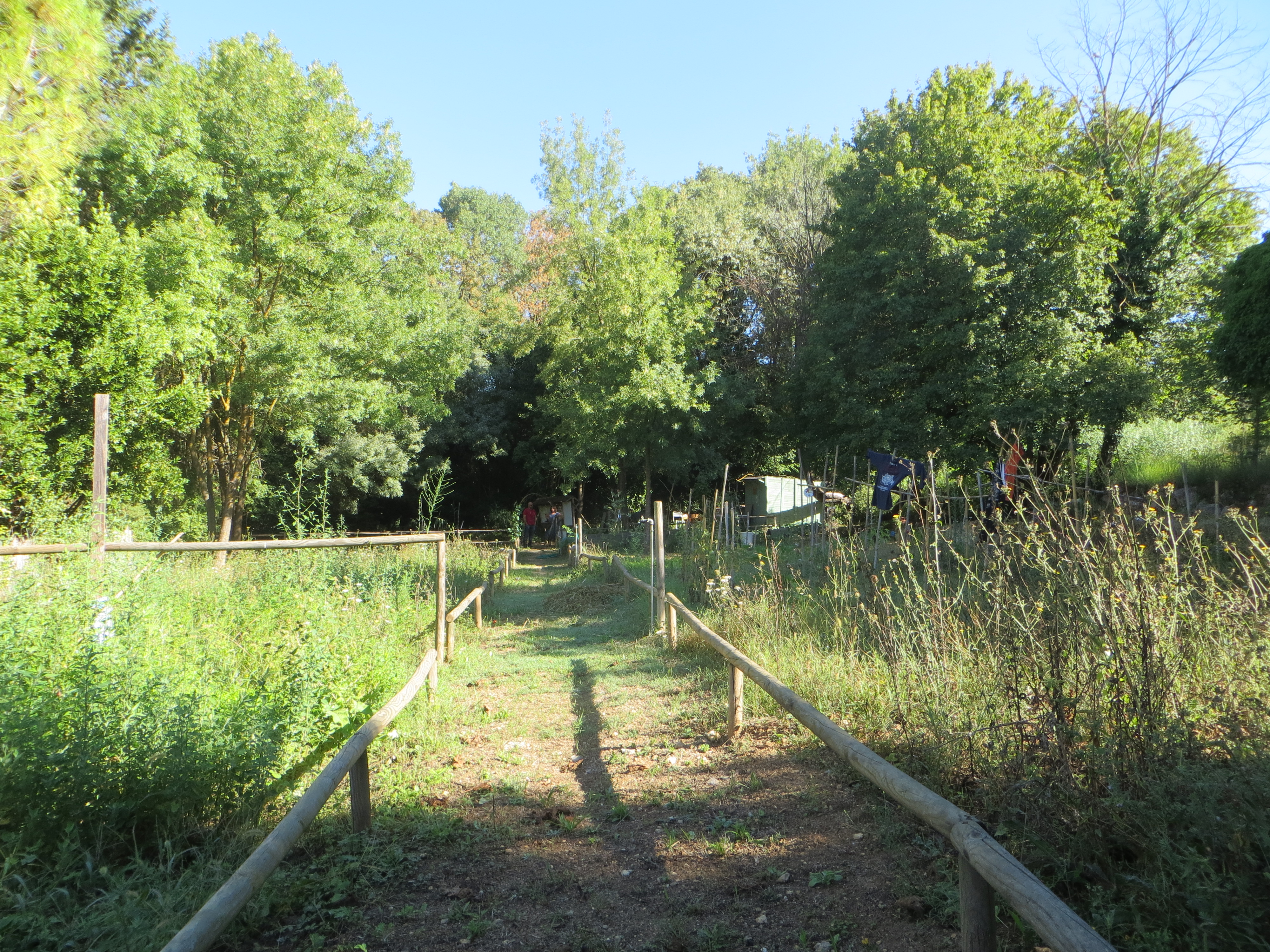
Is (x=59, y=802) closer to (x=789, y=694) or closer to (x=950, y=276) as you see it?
(x=789, y=694)

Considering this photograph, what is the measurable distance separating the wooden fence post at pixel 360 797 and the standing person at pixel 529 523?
1077 inches

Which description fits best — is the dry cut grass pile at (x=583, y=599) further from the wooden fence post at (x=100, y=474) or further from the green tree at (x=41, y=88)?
the green tree at (x=41, y=88)

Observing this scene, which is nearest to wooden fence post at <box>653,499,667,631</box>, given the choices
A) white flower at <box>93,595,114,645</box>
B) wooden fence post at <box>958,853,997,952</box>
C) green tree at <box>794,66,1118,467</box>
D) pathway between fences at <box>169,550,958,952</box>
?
pathway between fences at <box>169,550,958,952</box>

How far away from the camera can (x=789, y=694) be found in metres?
4.27

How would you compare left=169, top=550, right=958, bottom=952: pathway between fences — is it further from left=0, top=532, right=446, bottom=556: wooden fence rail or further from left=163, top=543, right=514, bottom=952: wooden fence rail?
left=0, top=532, right=446, bottom=556: wooden fence rail

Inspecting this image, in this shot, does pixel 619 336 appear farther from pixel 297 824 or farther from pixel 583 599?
pixel 297 824

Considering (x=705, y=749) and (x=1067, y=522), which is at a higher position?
(x=1067, y=522)

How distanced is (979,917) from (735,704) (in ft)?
10.7

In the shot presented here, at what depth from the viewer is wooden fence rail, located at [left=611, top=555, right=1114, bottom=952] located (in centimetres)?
184

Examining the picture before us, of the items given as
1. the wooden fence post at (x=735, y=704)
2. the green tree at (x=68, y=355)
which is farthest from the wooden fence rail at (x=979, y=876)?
the green tree at (x=68, y=355)

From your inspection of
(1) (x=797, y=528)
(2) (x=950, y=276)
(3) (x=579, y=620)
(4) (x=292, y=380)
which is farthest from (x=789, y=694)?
(2) (x=950, y=276)

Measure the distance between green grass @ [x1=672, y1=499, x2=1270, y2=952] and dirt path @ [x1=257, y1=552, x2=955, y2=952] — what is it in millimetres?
505

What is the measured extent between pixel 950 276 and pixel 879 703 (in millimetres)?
18477

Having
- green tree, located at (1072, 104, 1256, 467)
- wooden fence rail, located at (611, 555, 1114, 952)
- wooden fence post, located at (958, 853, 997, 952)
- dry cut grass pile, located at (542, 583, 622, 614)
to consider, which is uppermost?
green tree, located at (1072, 104, 1256, 467)
